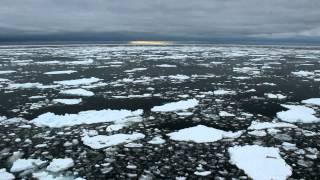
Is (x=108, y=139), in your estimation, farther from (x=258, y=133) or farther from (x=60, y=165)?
(x=258, y=133)

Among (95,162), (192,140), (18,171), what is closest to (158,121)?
(192,140)

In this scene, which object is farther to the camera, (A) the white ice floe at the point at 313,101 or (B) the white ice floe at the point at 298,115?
(A) the white ice floe at the point at 313,101

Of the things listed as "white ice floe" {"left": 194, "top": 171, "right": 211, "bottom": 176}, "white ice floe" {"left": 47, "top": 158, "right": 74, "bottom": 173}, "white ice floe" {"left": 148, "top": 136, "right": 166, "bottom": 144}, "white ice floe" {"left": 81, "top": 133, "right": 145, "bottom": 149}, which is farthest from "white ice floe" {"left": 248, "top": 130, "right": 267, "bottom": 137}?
"white ice floe" {"left": 47, "top": 158, "right": 74, "bottom": 173}

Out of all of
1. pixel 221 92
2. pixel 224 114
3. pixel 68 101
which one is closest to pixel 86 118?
pixel 68 101

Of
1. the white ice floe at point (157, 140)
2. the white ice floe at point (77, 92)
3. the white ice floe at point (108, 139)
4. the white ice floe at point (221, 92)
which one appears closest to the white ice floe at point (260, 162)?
the white ice floe at point (157, 140)

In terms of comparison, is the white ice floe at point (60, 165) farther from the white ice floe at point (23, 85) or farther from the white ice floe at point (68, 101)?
the white ice floe at point (23, 85)

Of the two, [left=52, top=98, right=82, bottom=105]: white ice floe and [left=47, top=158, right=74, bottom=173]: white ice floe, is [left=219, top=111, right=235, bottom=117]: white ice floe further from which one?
[left=47, top=158, right=74, bottom=173]: white ice floe
